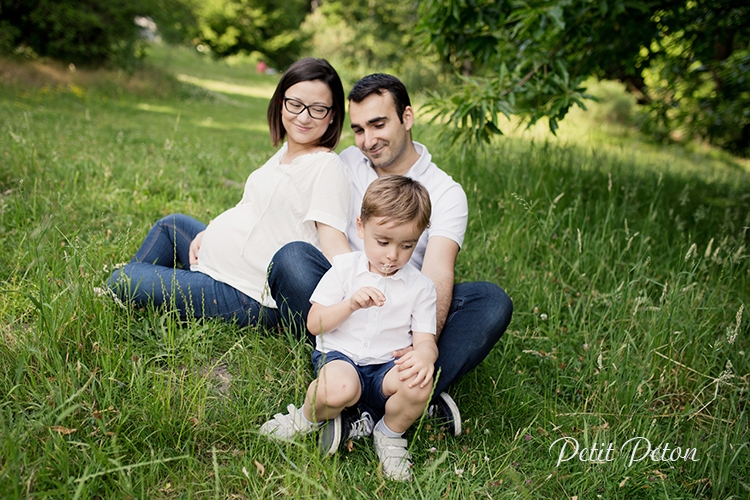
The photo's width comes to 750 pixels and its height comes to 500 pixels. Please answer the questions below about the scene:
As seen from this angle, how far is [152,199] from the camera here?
4.07m

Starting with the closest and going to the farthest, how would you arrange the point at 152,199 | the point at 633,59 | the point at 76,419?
the point at 76,419
the point at 152,199
the point at 633,59

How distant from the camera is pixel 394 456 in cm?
196

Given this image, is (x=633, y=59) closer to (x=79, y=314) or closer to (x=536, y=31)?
(x=536, y=31)

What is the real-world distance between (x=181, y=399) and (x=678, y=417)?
2140mm

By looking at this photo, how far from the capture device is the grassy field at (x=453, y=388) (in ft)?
5.81

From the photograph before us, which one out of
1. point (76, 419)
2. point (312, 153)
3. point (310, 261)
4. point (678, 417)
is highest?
point (312, 153)

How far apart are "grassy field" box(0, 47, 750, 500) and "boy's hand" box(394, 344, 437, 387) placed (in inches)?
12.8

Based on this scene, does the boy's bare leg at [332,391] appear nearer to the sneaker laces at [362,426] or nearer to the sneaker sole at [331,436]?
the sneaker sole at [331,436]

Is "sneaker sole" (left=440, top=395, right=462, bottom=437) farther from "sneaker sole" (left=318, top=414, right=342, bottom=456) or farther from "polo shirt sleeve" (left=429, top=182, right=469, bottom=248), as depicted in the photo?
"polo shirt sleeve" (left=429, top=182, right=469, bottom=248)

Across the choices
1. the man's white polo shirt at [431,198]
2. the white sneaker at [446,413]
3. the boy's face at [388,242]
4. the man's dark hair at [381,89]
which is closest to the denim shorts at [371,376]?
the white sneaker at [446,413]

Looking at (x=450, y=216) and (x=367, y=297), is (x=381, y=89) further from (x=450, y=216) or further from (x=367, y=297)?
(x=367, y=297)

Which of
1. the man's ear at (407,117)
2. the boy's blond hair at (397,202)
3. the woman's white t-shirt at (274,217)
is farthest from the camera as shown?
the man's ear at (407,117)

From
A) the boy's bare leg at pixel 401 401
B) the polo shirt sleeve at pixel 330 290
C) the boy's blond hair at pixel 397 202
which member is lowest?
the boy's bare leg at pixel 401 401

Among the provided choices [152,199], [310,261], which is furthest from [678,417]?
[152,199]
